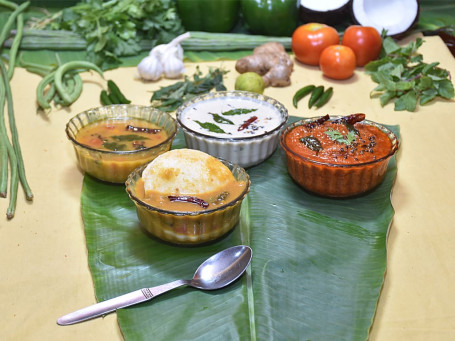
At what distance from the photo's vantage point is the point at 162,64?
507 cm

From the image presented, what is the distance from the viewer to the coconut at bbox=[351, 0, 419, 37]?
5730 mm

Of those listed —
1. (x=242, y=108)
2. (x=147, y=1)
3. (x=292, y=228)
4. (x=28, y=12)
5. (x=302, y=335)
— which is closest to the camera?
(x=302, y=335)

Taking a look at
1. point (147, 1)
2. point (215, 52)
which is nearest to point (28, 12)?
point (147, 1)

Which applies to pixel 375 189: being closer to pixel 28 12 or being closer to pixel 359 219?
pixel 359 219

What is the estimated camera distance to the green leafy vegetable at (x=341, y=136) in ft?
10.8

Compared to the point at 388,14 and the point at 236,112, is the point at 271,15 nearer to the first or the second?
the point at 388,14

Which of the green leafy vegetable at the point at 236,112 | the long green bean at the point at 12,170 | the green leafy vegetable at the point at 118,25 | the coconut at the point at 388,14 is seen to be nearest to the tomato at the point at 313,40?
the coconut at the point at 388,14

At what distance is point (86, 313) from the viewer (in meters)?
2.45

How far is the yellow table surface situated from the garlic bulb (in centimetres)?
34

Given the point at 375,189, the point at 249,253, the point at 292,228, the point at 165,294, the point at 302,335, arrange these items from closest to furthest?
the point at 302,335
the point at 165,294
the point at 249,253
the point at 292,228
the point at 375,189

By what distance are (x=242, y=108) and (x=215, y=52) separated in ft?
6.77

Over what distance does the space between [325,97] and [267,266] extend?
2.33 metres

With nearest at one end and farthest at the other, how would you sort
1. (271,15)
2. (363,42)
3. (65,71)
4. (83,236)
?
(83,236) → (65,71) → (363,42) → (271,15)

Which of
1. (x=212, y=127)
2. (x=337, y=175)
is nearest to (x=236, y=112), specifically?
(x=212, y=127)
